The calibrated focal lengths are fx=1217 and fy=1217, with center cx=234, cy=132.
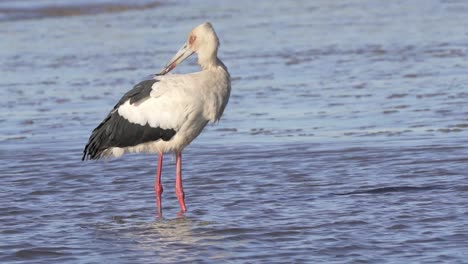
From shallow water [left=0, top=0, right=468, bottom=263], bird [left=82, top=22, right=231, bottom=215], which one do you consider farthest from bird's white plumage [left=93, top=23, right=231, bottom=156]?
shallow water [left=0, top=0, right=468, bottom=263]

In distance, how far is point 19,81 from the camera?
17.4m

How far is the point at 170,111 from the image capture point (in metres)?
9.65

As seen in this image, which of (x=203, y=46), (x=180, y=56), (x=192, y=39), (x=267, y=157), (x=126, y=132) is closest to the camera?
(x=126, y=132)

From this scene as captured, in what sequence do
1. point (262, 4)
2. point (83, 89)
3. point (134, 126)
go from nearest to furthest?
1. point (134, 126)
2. point (83, 89)
3. point (262, 4)

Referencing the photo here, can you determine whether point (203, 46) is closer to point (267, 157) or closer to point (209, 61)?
point (209, 61)

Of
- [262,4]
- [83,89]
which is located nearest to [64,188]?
[83,89]

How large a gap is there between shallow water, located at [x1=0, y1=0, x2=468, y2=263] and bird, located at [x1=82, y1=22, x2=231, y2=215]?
1.42ft

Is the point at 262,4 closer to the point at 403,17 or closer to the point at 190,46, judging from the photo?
the point at 403,17

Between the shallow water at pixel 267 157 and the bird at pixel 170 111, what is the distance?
1.42ft

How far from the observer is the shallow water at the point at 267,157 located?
324 inches

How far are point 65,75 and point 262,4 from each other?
1285cm

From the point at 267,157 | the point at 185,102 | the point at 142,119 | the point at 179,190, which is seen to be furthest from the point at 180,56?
the point at 267,157

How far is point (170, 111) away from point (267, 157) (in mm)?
2172

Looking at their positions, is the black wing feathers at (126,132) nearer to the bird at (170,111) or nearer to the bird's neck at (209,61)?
the bird at (170,111)
